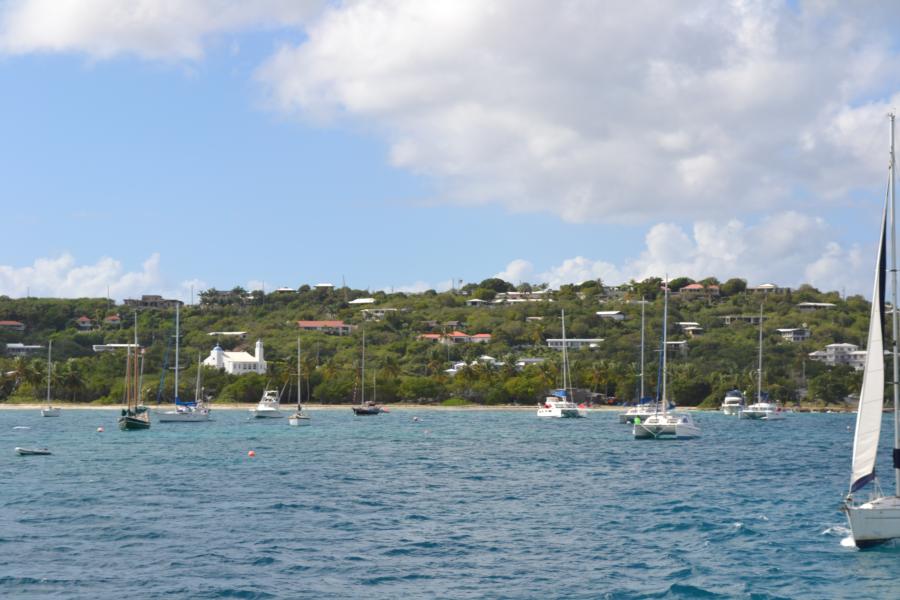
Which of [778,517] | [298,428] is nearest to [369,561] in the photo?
[778,517]

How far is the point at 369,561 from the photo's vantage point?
34281mm

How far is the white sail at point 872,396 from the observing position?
3253 centimetres

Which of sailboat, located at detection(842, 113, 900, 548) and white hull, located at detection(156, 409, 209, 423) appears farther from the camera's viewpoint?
white hull, located at detection(156, 409, 209, 423)

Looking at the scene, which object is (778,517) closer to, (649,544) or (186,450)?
(649,544)

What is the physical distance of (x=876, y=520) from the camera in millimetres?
32469

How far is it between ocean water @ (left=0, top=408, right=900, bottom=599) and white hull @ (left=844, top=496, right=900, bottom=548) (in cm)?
70

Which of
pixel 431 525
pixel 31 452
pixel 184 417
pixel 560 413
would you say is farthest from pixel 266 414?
pixel 431 525

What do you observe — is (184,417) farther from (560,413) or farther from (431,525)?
(431,525)

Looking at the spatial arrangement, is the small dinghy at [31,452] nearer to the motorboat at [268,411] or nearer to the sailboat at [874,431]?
the sailboat at [874,431]

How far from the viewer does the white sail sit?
32.5 meters

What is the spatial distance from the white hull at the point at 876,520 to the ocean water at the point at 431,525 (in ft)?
2.30

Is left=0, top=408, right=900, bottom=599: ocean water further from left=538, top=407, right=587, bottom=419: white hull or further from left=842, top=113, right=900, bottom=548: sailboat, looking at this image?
left=538, top=407, right=587, bottom=419: white hull

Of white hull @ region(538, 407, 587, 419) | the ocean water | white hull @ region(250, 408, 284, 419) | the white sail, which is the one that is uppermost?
the white sail

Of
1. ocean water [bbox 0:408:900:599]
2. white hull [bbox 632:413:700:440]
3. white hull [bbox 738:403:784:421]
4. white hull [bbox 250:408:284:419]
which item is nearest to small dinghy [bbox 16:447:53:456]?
ocean water [bbox 0:408:900:599]
